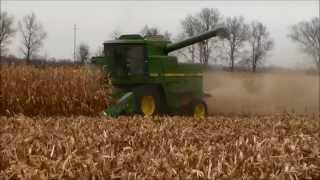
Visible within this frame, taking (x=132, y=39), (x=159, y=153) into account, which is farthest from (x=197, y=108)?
(x=159, y=153)

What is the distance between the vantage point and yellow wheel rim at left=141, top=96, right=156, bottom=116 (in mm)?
15289

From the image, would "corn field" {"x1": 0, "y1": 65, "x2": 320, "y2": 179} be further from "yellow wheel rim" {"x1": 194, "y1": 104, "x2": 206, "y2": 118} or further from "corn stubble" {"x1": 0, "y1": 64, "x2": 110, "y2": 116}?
"yellow wheel rim" {"x1": 194, "y1": 104, "x2": 206, "y2": 118}

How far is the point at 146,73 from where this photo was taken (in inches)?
608

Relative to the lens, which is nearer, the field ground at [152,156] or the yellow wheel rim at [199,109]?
the field ground at [152,156]

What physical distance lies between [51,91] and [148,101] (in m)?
2.71

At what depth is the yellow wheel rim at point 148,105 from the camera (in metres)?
15.3

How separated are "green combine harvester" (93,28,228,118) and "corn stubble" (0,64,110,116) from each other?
627mm

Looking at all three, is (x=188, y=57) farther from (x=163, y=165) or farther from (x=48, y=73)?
(x=163, y=165)

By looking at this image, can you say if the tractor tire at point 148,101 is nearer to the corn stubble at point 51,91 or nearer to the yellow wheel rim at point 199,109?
the corn stubble at point 51,91

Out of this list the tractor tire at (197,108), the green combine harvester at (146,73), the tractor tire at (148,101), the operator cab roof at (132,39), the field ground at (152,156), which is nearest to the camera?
the field ground at (152,156)

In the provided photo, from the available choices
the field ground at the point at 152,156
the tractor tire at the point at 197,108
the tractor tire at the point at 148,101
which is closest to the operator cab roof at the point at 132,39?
the tractor tire at the point at 148,101

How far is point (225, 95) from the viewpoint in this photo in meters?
20.6

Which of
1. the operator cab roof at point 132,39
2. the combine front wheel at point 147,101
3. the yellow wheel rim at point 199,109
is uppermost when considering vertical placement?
the operator cab roof at point 132,39

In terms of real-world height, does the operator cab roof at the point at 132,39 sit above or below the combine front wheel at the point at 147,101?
above
